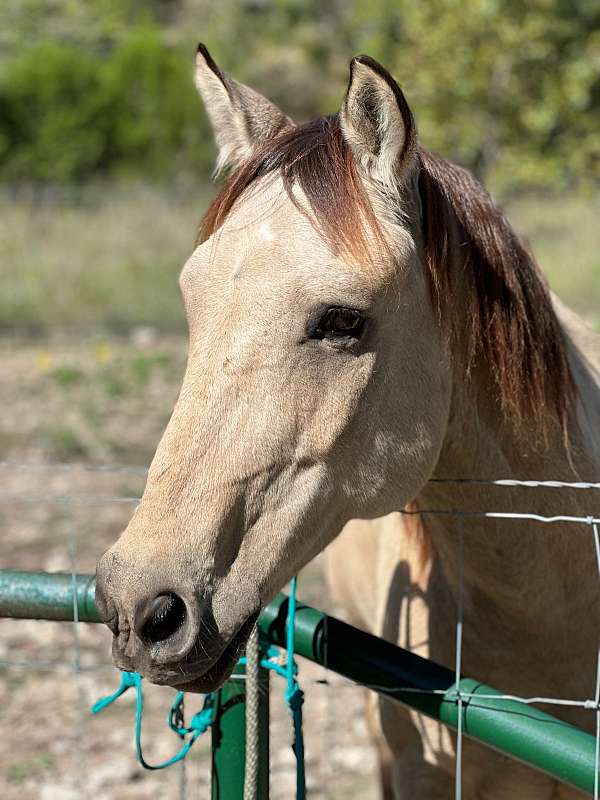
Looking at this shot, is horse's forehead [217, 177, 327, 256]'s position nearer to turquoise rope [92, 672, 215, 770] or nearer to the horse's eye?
the horse's eye

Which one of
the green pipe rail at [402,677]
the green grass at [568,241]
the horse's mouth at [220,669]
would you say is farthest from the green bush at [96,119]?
the horse's mouth at [220,669]

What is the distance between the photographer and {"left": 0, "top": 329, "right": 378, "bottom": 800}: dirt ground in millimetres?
3451

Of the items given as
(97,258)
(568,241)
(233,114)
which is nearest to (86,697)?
(233,114)

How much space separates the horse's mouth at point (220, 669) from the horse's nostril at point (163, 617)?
0.29 feet

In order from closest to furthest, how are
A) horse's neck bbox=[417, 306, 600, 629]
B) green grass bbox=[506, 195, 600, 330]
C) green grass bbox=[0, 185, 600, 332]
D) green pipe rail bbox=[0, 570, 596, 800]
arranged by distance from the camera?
green pipe rail bbox=[0, 570, 596, 800] → horse's neck bbox=[417, 306, 600, 629] → green grass bbox=[506, 195, 600, 330] → green grass bbox=[0, 185, 600, 332]

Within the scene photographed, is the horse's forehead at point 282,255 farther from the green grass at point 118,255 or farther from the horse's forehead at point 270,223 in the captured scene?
the green grass at point 118,255

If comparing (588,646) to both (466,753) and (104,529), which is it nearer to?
(466,753)

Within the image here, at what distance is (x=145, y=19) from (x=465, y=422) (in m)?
30.3

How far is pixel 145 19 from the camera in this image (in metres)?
29.4

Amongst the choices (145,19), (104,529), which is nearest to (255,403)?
(104,529)

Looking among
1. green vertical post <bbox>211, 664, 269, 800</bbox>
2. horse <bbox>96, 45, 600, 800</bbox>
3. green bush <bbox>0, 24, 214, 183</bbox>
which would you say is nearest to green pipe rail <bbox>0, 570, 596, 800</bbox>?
green vertical post <bbox>211, 664, 269, 800</bbox>

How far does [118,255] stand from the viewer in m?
15.1

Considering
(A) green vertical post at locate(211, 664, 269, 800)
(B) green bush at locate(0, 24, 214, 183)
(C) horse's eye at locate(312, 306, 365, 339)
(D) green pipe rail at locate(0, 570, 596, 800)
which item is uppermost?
(B) green bush at locate(0, 24, 214, 183)

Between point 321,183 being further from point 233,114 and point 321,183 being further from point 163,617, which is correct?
point 163,617
